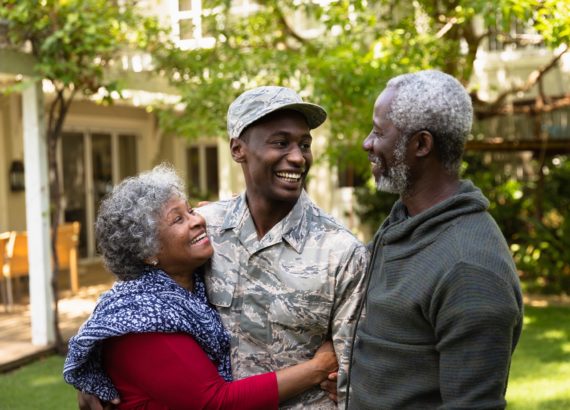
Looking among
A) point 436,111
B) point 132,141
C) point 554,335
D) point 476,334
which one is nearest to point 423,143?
point 436,111

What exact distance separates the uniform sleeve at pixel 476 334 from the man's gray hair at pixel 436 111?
0.35m

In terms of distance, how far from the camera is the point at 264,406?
2.32 metres

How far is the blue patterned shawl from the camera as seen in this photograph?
2268mm

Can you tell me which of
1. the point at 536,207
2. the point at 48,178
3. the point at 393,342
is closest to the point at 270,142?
the point at 393,342

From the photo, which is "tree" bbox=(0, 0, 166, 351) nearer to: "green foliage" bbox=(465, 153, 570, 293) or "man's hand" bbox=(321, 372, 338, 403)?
"man's hand" bbox=(321, 372, 338, 403)

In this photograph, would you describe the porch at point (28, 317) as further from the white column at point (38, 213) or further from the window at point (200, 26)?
the window at point (200, 26)

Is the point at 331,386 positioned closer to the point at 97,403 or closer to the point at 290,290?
the point at 290,290

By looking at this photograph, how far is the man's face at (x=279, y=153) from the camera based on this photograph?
244cm

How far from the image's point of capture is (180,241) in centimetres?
244

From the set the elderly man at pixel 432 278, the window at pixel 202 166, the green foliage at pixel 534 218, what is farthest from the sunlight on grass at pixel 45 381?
the window at pixel 202 166

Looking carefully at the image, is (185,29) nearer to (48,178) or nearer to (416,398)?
(48,178)

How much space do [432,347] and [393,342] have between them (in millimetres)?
119

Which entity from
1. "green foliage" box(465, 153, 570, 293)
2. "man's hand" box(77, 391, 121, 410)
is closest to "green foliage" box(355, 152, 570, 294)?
"green foliage" box(465, 153, 570, 293)

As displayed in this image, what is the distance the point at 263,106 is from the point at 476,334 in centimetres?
104
